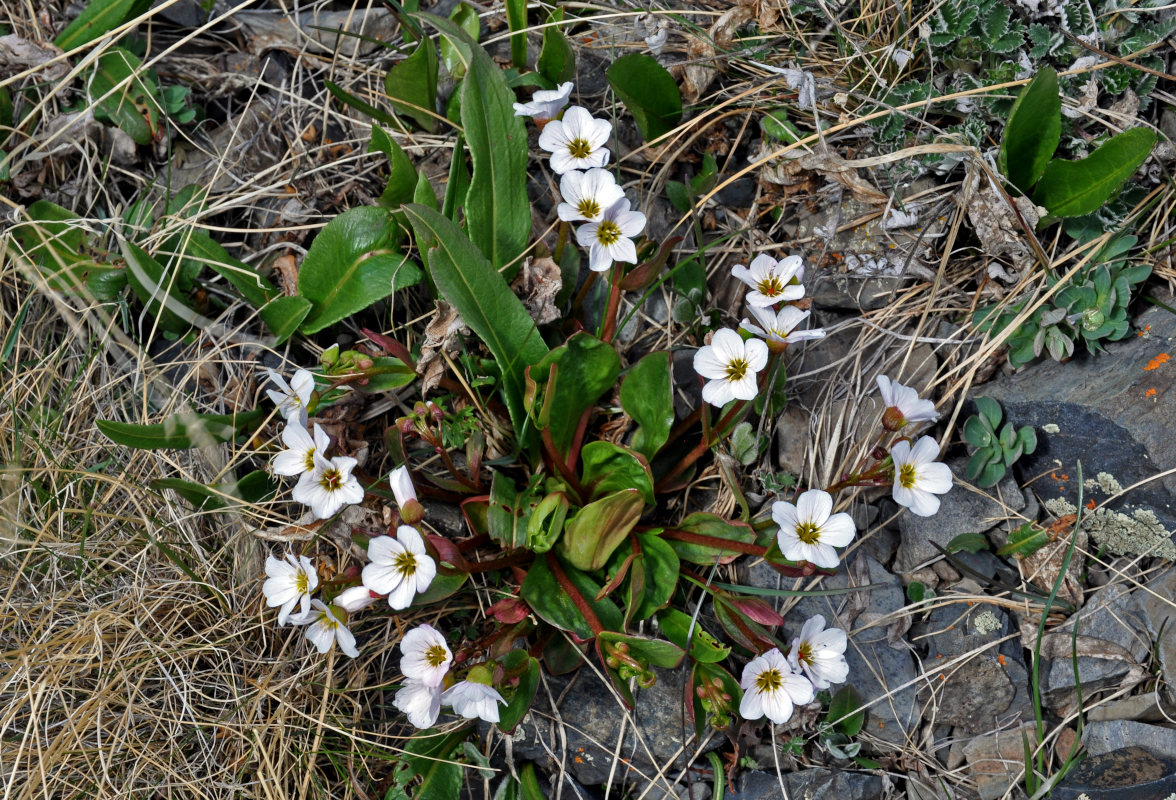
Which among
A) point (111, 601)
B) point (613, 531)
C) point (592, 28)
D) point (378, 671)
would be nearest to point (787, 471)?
point (613, 531)

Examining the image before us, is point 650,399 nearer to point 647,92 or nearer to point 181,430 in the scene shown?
point 647,92

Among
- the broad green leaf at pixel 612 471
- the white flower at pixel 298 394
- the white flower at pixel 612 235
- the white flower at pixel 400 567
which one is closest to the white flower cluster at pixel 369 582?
the white flower at pixel 400 567

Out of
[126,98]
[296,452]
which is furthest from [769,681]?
[126,98]

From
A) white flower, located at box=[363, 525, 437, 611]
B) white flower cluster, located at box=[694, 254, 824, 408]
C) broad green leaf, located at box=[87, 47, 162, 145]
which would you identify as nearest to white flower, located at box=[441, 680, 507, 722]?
white flower, located at box=[363, 525, 437, 611]

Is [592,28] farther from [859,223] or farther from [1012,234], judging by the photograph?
[1012,234]

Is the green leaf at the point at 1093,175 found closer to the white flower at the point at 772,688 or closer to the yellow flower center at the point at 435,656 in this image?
the white flower at the point at 772,688

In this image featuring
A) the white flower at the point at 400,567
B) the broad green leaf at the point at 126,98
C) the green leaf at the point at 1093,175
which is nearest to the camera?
the white flower at the point at 400,567
